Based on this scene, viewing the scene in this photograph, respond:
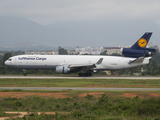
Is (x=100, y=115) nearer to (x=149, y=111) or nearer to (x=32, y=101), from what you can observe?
(x=149, y=111)

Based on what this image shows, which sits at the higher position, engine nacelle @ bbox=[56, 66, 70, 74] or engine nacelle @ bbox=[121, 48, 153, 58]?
engine nacelle @ bbox=[121, 48, 153, 58]

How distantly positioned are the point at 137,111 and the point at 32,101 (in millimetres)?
11041

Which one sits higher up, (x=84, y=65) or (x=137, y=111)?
(x=84, y=65)

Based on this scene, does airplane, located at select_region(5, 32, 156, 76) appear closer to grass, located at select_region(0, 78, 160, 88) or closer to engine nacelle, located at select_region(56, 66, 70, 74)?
engine nacelle, located at select_region(56, 66, 70, 74)

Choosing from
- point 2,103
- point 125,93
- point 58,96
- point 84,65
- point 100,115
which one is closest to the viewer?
point 100,115

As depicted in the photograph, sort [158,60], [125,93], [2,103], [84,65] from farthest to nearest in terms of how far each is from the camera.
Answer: [158,60]
[84,65]
[125,93]
[2,103]

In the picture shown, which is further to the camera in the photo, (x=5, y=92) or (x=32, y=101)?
(x=5, y=92)

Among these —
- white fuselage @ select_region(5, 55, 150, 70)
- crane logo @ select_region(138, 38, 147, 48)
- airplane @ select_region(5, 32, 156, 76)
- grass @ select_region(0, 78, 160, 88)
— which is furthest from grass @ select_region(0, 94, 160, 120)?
crane logo @ select_region(138, 38, 147, 48)

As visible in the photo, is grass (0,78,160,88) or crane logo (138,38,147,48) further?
crane logo (138,38,147,48)

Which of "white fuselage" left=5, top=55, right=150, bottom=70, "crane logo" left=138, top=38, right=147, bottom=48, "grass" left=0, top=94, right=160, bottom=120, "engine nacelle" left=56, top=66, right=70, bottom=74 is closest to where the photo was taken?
"grass" left=0, top=94, right=160, bottom=120

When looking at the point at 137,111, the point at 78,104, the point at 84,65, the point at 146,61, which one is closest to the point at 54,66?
the point at 84,65

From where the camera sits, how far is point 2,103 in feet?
77.8

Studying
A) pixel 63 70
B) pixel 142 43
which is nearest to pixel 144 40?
pixel 142 43

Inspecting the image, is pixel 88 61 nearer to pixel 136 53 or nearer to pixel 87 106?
pixel 136 53
